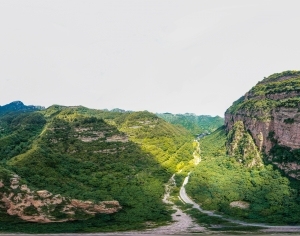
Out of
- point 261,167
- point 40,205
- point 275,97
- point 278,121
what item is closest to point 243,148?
point 261,167

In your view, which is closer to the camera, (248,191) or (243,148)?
(248,191)

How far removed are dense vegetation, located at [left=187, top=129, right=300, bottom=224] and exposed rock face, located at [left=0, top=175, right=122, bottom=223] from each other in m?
33.9

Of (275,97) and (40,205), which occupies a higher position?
(275,97)

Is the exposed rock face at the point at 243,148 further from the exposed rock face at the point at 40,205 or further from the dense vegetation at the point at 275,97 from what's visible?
the exposed rock face at the point at 40,205

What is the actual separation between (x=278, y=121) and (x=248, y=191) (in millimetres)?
28671

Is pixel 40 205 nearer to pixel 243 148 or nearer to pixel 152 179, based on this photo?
pixel 152 179

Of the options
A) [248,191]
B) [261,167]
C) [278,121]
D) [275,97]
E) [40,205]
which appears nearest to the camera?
[40,205]

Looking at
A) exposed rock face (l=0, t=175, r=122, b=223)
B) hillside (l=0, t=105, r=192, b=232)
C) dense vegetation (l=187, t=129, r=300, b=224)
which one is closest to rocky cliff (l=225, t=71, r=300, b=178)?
dense vegetation (l=187, t=129, r=300, b=224)

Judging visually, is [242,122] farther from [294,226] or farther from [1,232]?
[1,232]

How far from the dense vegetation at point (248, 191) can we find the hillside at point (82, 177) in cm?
1369

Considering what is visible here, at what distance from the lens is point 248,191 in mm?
98500

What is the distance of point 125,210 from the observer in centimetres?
8831

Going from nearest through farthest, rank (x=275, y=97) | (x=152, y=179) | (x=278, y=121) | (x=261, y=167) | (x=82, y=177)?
(x=82, y=177) → (x=261, y=167) → (x=152, y=179) → (x=278, y=121) → (x=275, y=97)

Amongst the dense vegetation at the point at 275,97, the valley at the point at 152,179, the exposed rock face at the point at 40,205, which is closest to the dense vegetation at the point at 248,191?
the valley at the point at 152,179
